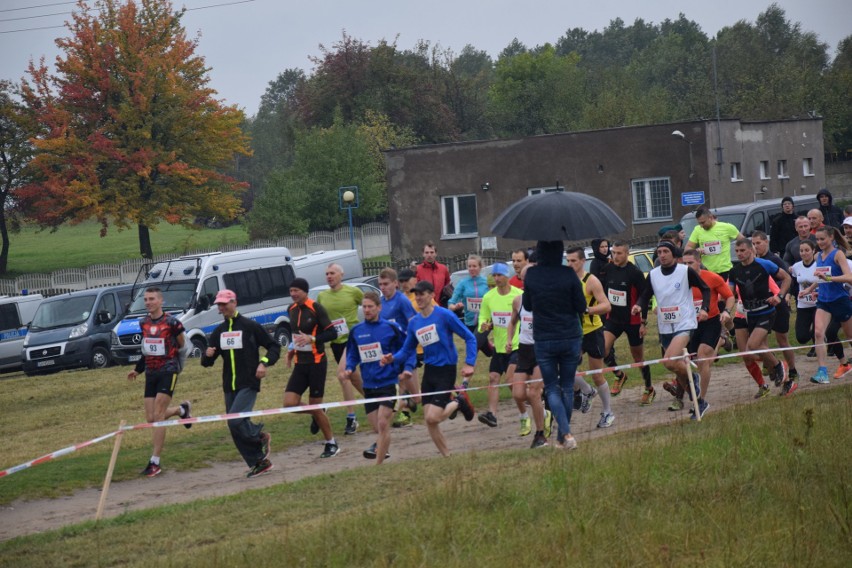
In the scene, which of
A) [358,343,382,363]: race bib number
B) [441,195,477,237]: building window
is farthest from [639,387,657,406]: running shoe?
[441,195,477,237]: building window

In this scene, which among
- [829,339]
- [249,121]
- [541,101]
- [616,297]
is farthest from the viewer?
[249,121]

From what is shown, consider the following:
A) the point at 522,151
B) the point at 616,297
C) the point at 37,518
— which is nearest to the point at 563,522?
the point at 37,518

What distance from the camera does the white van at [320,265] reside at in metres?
31.6

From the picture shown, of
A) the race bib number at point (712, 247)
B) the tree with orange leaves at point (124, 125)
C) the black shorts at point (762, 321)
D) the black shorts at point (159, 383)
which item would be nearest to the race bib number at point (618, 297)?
the black shorts at point (762, 321)

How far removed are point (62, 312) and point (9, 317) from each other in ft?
8.79

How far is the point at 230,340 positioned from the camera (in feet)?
39.6

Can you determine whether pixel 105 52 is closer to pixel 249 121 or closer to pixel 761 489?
pixel 761 489

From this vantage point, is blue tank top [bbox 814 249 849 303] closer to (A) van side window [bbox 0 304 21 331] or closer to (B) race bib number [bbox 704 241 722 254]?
(B) race bib number [bbox 704 241 722 254]

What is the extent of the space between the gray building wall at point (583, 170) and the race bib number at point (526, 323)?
30.2 meters

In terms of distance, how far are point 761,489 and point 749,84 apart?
3572 inches

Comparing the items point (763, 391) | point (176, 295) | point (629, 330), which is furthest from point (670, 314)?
point (176, 295)

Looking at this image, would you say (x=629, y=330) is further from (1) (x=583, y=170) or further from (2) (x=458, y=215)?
(2) (x=458, y=215)

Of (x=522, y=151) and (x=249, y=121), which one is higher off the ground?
(x=249, y=121)

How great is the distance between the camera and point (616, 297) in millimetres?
14078
